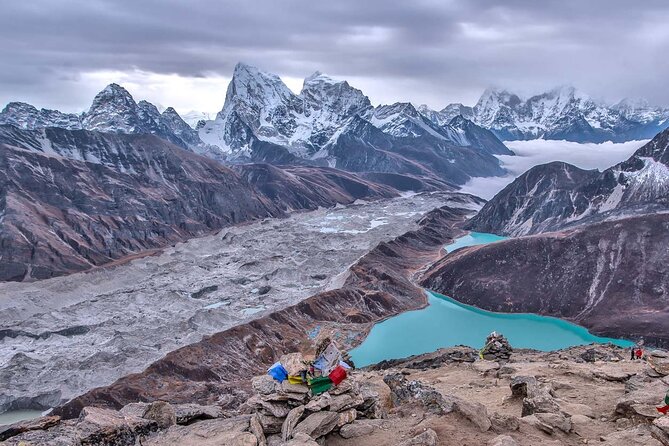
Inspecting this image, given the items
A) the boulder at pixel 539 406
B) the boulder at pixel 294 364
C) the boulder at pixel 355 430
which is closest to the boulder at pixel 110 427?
the boulder at pixel 294 364

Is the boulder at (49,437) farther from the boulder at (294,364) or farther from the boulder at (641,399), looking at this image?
the boulder at (641,399)

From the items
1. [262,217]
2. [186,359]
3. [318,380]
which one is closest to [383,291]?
[186,359]

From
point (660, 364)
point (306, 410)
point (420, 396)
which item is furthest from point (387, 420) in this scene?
point (660, 364)

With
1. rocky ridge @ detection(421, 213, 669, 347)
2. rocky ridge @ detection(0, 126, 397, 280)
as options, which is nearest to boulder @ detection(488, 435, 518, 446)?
rocky ridge @ detection(421, 213, 669, 347)

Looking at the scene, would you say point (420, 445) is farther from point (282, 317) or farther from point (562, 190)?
point (562, 190)

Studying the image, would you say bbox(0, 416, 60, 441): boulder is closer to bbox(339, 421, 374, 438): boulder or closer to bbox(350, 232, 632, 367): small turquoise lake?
bbox(339, 421, 374, 438): boulder

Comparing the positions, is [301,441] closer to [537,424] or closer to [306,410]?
[306,410]
